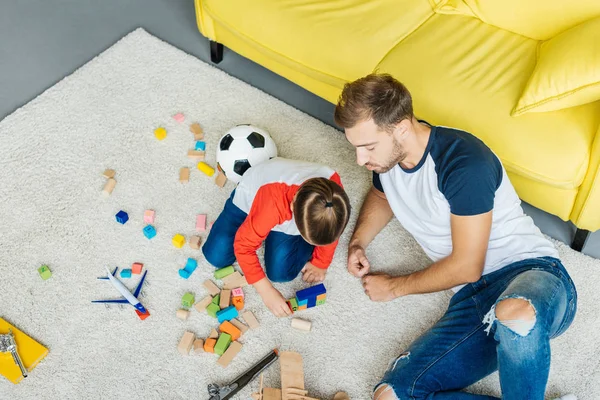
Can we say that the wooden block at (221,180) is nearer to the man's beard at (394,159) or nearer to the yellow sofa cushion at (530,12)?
the man's beard at (394,159)

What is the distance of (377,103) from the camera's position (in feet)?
5.81

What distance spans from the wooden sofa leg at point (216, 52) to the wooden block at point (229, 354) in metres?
1.55

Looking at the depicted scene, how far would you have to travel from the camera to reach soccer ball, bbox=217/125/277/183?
239 centimetres

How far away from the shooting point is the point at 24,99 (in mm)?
2875

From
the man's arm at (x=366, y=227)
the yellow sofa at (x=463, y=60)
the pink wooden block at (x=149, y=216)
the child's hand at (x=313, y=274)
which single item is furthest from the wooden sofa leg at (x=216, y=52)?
the child's hand at (x=313, y=274)

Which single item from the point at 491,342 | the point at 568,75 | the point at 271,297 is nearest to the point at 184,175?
the point at 271,297

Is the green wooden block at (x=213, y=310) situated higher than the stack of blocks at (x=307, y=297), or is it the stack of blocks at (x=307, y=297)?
the stack of blocks at (x=307, y=297)

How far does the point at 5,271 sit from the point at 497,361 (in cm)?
185

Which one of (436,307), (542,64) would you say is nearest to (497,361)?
(436,307)

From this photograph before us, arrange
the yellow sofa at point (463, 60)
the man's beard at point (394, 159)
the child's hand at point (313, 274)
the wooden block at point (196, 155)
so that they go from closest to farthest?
the man's beard at point (394, 159) → the yellow sofa at point (463, 60) → the child's hand at point (313, 274) → the wooden block at point (196, 155)

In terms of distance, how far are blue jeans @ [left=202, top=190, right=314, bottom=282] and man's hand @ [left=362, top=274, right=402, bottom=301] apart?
0.26 meters

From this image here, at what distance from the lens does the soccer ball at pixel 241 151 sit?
7.85 ft

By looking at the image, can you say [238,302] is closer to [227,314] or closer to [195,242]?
[227,314]

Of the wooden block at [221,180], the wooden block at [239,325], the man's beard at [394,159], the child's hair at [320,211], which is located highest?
the man's beard at [394,159]
